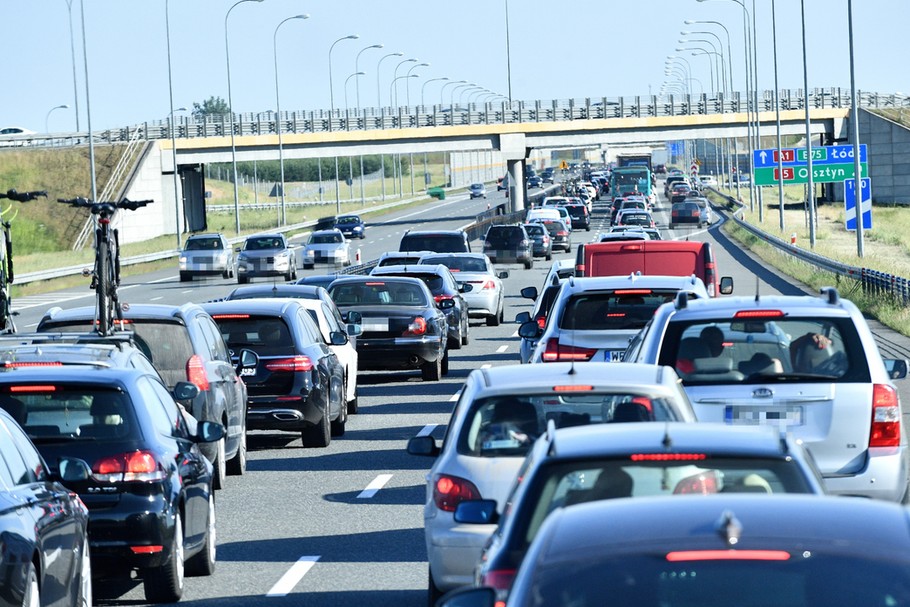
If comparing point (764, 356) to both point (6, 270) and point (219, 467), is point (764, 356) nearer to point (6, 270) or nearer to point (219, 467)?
point (219, 467)

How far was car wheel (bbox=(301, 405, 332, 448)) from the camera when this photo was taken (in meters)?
17.8

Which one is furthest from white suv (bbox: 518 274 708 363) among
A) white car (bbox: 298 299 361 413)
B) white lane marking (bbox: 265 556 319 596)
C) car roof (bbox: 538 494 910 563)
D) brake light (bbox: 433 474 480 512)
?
car roof (bbox: 538 494 910 563)

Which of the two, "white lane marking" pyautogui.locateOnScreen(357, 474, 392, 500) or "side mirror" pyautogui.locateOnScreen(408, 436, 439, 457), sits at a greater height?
"side mirror" pyautogui.locateOnScreen(408, 436, 439, 457)

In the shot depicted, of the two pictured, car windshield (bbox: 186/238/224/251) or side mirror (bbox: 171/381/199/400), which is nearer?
side mirror (bbox: 171/381/199/400)

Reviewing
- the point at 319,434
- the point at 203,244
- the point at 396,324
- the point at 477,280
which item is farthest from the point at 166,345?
the point at 203,244

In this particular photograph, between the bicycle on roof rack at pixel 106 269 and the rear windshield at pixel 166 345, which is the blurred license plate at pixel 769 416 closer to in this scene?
the rear windshield at pixel 166 345

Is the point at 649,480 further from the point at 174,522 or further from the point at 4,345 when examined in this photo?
the point at 4,345

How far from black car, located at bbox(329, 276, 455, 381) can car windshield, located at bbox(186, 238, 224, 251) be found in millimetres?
36097

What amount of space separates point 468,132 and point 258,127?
454 inches

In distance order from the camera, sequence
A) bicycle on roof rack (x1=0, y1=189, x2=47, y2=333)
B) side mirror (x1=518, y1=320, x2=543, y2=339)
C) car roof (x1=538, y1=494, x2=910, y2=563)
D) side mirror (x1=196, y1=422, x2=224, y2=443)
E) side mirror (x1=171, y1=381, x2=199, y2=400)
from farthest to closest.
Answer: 1. bicycle on roof rack (x1=0, y1=189, x2=47, y2=333)
2. side mirror (x1=518, y1=320, x2=543, y2=339)
3. side mirror (x1=171, y1=381, x2=199, y2=400)
4. side mirror (x1=196, y1=422, x2=224, y2=443)
5. car roof (x1=538, y1=494, x2=910, y2=563)

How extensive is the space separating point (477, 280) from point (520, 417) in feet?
84.7

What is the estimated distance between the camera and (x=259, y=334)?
1767 cm

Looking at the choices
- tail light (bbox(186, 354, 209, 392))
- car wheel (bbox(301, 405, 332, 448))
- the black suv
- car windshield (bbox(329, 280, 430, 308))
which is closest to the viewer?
tail light (bbox(186, 354, 209, 392))

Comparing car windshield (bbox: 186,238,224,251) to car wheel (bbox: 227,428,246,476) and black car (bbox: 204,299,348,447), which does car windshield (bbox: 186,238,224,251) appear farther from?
car wheel (bbox: 227,428,246,476)
